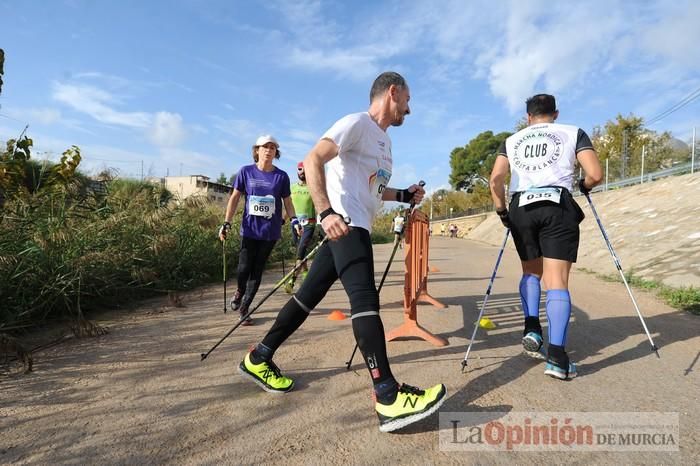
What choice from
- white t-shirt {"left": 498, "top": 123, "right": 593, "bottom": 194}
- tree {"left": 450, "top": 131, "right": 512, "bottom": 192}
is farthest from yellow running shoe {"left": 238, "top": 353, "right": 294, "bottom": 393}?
tree {"left": 450, "top": 131, "right": 512, "bottom": 192}

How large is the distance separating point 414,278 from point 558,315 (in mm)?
1357

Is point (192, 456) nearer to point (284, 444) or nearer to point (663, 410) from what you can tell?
point (284, 444)

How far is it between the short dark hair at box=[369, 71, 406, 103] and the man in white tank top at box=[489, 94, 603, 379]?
49.8 inches

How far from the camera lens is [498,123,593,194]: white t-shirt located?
301 centimetres

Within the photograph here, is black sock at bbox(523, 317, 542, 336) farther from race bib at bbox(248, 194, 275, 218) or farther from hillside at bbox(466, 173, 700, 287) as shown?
hillside at bbox(466, 173, 700, 287)

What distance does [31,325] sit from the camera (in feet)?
11.7

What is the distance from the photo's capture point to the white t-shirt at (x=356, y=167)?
2295 mm

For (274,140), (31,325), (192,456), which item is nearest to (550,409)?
(192,456)

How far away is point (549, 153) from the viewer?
305 cm

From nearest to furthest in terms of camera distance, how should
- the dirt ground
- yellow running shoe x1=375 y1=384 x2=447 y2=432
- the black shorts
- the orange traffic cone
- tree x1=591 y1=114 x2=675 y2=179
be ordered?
the dirt ground → yellow running shoe x1=375 y1=384 x2=447 y2=432 → the black shorts → the orange traffic cone → tree x1=591 y1=114 x2=675 y2=179

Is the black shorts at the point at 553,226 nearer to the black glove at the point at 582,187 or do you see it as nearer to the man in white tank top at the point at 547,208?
the man in white tank top at the point at 547,208

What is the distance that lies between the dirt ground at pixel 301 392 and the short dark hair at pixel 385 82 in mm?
1870

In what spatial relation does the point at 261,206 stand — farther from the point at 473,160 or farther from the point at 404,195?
the point at 473,160

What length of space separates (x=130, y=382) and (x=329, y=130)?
2040mm
